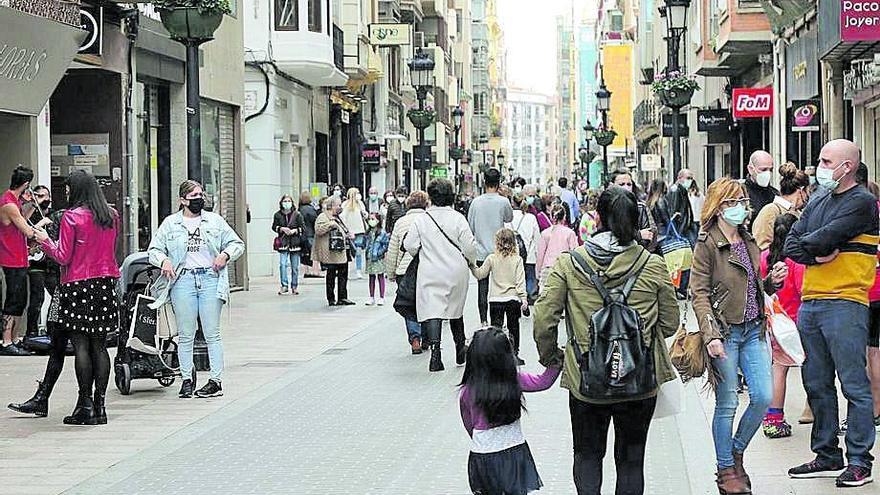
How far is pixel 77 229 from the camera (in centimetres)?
1088

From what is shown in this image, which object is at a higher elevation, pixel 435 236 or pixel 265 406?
pixel 435 236

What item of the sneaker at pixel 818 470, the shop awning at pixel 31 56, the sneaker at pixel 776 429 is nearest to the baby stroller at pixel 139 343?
the shop awning at pixel 31 56

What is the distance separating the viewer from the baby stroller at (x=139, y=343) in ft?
41.1

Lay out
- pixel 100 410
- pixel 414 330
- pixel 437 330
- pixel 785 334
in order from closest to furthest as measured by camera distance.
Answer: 1. pixel 785 334
2. pixel 100 410
3. pixel 437 330
4. pixel 414 330

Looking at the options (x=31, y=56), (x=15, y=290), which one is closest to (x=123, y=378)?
(x=15, y=290)

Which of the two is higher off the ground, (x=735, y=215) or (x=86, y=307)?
(x=735, y=215)

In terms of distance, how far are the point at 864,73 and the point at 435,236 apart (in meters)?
9.79

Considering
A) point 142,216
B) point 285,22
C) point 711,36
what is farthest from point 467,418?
point 711,36

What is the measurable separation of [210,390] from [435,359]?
2562 millimetres

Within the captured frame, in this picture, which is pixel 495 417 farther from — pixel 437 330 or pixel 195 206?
pixel 437 330

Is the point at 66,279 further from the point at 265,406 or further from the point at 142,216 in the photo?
the point at 142,216

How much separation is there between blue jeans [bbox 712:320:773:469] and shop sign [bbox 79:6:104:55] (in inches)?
463

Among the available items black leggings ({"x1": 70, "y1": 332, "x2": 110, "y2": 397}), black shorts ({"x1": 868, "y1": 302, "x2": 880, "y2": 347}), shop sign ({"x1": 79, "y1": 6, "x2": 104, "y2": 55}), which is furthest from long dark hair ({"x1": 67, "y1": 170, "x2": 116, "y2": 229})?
shop sign ({"x1": 79, "y1": 6, "x2": 104, "y2": 55})

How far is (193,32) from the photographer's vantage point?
14555 millimetres
